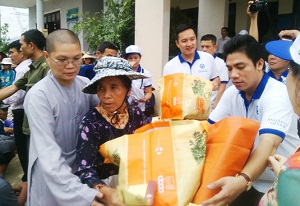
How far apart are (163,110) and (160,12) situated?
494 cm

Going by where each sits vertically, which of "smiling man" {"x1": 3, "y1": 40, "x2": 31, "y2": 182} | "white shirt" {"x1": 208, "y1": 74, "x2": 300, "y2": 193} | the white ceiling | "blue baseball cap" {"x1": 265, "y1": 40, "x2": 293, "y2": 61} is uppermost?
the white ceiling

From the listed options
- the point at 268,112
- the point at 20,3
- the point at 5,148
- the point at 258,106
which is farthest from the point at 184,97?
the point at 20,3

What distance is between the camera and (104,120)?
64.6 inches

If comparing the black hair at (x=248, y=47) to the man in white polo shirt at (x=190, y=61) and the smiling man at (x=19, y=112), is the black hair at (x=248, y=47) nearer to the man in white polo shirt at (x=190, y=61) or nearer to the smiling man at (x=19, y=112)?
the man in white polo shirt at (x=190, y=61)

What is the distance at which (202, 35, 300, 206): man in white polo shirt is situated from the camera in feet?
5.11

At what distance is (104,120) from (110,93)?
147 mm

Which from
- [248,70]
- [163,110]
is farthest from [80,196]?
[248,70]

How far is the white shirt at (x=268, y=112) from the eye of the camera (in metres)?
1.60

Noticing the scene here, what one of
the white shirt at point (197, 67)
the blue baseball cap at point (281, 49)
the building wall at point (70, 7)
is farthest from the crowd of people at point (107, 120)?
the building wall at point (70, 7)

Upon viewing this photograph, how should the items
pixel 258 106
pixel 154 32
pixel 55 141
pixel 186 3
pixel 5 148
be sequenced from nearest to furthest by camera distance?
pixel 55 141, pixel 258 106, pixel 5 148, pixel 154 32, pixel 186 3

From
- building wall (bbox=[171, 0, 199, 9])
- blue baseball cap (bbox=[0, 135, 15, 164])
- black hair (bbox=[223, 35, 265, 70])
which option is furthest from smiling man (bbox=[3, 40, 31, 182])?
building wall (bbox=[171, 0, 199, 9])

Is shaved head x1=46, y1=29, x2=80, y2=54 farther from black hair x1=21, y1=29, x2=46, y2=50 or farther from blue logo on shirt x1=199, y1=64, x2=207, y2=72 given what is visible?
blue logo on shirt x1=199, y1=64, x2=207, y2=72

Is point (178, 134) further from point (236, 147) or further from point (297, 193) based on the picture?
point (297, 193)

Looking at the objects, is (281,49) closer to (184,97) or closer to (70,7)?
(184,97)
